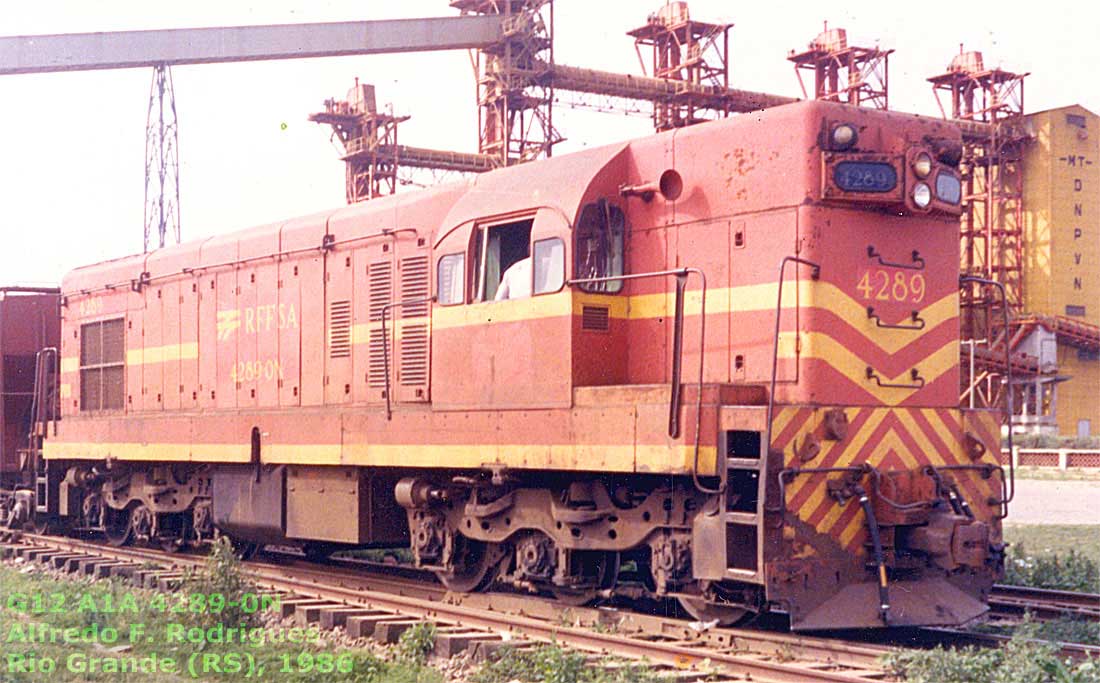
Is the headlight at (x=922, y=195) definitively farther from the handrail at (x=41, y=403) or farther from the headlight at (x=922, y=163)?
the handrail at (x=41, y=403)

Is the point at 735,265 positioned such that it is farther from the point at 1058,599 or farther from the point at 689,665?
the point at 1058,599

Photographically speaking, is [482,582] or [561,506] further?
[482,582]

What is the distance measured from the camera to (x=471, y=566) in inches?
457

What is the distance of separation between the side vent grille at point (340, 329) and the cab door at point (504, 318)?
1.88 metres

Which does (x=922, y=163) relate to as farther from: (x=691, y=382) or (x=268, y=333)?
(x=268, y=333)

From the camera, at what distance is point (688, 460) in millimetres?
8828

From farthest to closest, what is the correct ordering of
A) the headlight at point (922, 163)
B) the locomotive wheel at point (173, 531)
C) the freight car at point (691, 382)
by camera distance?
1. the locomotive wheel at point (173, 531)
2. the headlight at point (922, 163)
3. the freight car at point (691, 382)

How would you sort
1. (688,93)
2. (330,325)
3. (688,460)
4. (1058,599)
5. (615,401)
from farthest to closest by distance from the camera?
(688,93)
(330,325)
(1058,599)
(615,401)
(688,460)

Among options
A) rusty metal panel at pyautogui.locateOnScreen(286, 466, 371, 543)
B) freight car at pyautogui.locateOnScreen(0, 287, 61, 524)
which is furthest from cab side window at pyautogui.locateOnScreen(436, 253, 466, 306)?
freight car at pyautogui.locateOnScreen(0, 287, 61, 524)

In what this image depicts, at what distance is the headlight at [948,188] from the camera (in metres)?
9.65

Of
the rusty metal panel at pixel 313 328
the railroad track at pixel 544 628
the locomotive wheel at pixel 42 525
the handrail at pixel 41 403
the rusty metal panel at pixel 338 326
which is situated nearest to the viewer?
the railroad track at pixel 544 628

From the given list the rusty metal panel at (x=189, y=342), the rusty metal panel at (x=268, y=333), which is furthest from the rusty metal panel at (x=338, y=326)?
the rusty metal panel at (x=189, y=342)

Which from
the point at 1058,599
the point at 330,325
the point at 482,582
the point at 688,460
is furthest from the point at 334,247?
the point at 1058,599

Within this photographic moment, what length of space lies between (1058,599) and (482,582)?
5.24 metres
